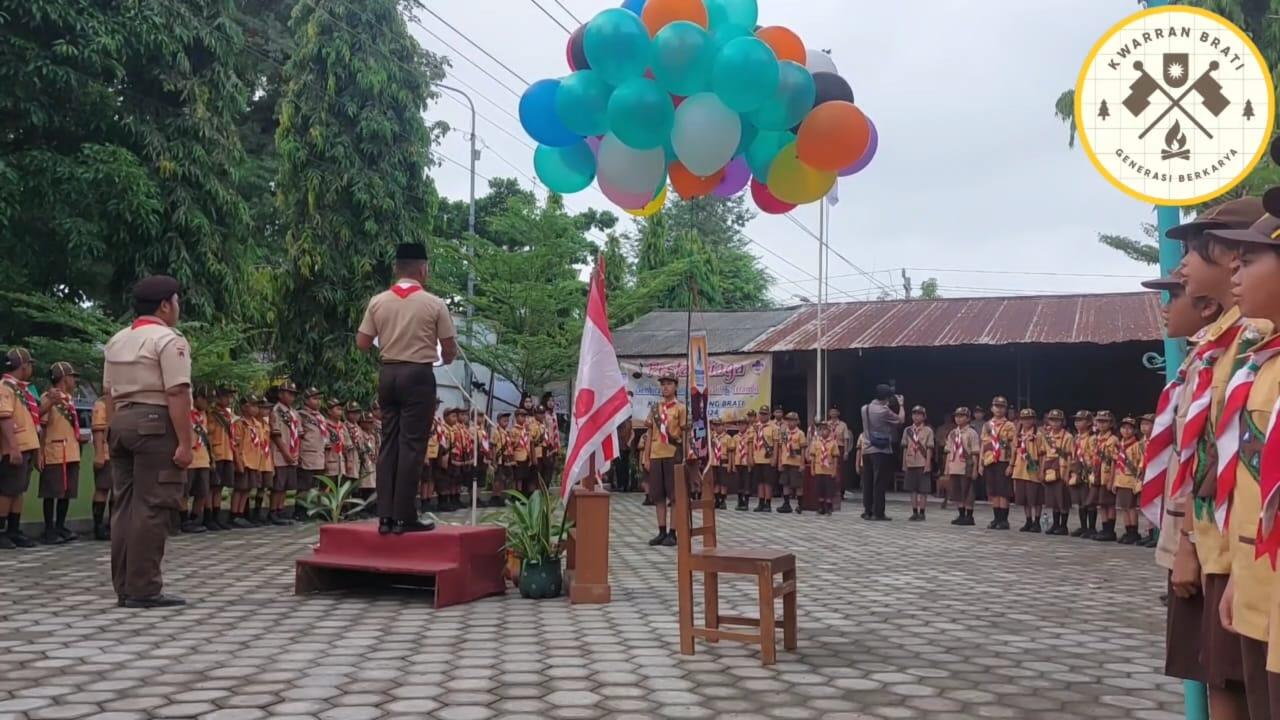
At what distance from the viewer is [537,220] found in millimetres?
22438

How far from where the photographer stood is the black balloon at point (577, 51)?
6.74 m

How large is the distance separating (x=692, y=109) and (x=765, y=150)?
833mm

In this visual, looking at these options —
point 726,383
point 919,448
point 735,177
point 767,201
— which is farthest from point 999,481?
point 735,177

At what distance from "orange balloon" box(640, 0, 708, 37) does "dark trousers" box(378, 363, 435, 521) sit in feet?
8.60

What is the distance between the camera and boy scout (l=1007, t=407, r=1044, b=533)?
43.5ft

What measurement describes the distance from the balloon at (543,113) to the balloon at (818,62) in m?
1.64

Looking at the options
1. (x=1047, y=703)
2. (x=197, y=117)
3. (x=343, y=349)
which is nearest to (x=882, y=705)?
(x=1047, y=703)

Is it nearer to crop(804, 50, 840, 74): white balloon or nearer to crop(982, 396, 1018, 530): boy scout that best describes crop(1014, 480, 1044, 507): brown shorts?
crop(982, 396, 1018, 530): boy scout

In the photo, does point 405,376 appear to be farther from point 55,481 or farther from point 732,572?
point 55,481

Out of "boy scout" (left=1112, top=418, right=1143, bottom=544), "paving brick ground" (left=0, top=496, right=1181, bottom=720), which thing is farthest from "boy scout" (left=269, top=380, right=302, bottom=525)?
"boy scout" (left=1112, top=418, right=1143, bottom=544)

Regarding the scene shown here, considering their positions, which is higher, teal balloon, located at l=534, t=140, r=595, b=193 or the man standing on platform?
teal balloon, located at l=534, t=140, r=595, b=193

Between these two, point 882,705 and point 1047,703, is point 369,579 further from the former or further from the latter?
point 1047,703

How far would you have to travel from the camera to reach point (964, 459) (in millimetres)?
14539

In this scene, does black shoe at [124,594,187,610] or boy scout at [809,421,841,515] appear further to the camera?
boy scout at [809,421,841,515]
